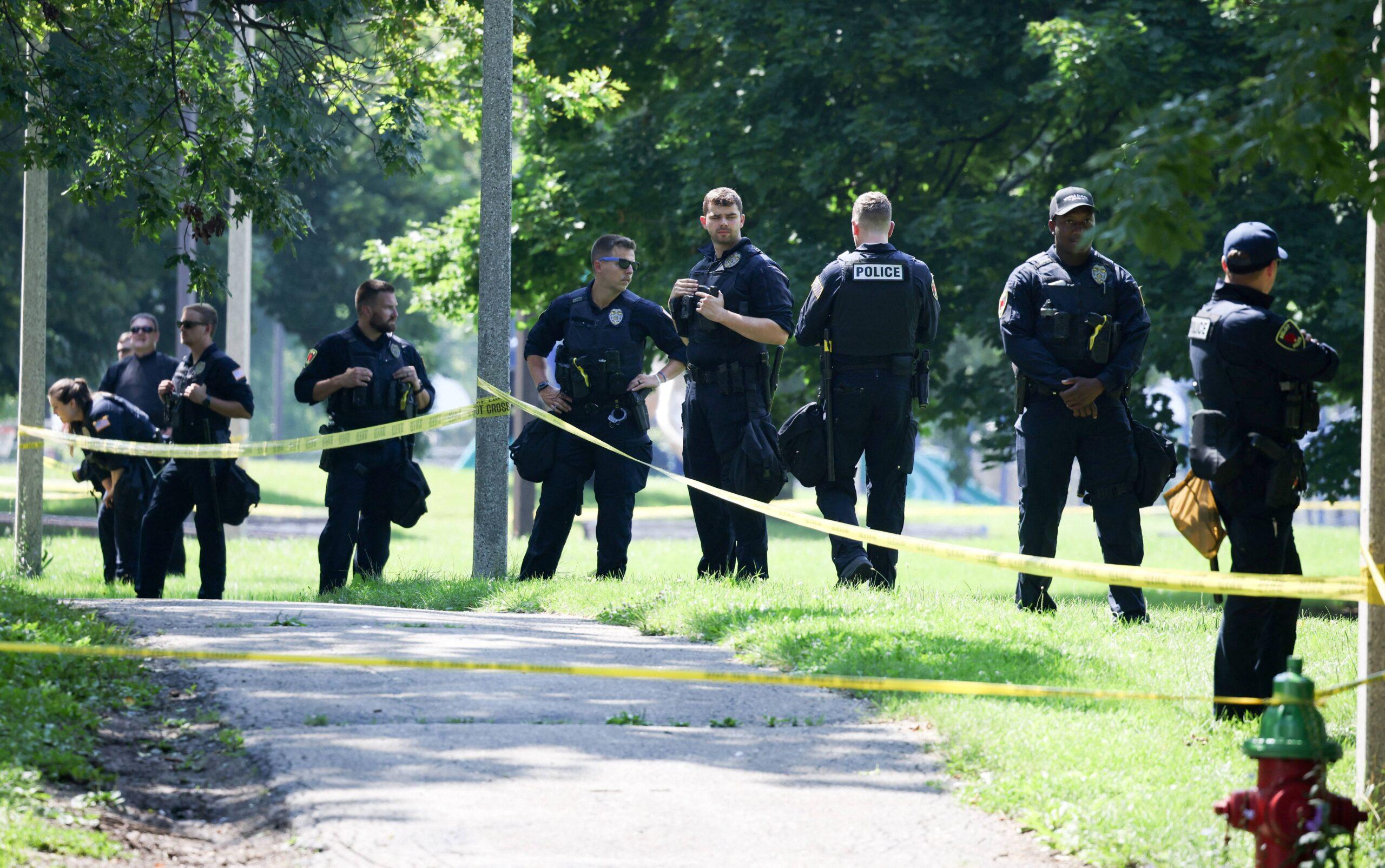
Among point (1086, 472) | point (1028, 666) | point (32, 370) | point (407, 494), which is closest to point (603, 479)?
point (407, 494)

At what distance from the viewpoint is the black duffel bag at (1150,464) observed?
24.9ft

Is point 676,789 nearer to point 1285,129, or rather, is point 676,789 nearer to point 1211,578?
point 1211,578

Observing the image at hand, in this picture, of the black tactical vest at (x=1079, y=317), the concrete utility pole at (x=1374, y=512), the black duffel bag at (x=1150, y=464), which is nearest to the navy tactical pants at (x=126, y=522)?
the black tactical vest at (x=1079, y=317)

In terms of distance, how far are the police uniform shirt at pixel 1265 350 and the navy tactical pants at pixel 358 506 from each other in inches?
220

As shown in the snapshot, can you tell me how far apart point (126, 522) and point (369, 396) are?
2848 mm

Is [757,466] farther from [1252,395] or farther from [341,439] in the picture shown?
[1252,395]

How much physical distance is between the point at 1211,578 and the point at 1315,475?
462 inches

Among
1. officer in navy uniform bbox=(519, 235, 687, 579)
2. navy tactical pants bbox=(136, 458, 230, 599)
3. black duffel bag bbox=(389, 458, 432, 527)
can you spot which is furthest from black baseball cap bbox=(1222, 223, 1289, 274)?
navy tactical pants bbox=(136, 458, 230, 599)

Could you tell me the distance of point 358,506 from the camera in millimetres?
9594

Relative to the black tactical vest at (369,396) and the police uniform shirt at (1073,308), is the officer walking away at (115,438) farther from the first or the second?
the police uniform shirt at (1073,308)

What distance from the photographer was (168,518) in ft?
31.3

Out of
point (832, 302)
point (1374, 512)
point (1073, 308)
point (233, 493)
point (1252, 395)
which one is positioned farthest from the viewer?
point (233, 493)

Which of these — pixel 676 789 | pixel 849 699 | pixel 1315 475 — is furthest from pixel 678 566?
pixel 676 789

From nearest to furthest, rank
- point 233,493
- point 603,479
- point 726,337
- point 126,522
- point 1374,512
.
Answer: point 1374,512 < point 726,337 < point 603,479 < point 233,493 < point 126,522
